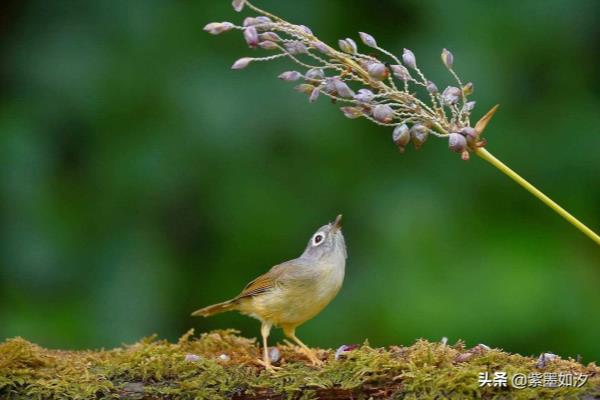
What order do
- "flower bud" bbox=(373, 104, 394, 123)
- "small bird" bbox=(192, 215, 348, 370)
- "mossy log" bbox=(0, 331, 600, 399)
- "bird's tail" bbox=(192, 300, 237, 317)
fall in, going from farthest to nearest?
"bird's tail" bbox=(192, 300, 237, 317), "small bird" bbox=(192, 215, 348, 370), "mossy log" bbox=(0, 331, 600, 399), "flower bud" bbox=(373, 104, 394, 123)

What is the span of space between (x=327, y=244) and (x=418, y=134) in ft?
2.46

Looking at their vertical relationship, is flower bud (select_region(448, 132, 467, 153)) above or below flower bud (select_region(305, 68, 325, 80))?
below

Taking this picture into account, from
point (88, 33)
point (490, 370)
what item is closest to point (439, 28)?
point (88, 33)

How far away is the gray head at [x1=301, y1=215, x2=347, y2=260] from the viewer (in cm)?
310

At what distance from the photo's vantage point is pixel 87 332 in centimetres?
470

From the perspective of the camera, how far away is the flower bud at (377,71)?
2449 mm

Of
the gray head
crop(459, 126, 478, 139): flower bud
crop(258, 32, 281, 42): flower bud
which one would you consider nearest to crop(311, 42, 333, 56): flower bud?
crop(258, 32, 281, 42): flower bud

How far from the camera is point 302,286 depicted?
9.99 ft

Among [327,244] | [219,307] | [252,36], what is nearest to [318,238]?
[327,244]

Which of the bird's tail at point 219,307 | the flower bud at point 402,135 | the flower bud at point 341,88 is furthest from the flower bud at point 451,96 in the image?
the bird's tail at point 219,307

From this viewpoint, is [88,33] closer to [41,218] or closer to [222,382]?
[41,218]

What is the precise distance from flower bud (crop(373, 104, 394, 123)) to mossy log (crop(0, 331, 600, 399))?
63 cm

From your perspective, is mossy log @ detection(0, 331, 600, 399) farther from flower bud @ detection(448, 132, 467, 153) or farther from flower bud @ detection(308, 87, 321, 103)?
flower bud @ detection(308, 87, 321, 103)

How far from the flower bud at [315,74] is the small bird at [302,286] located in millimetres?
671
